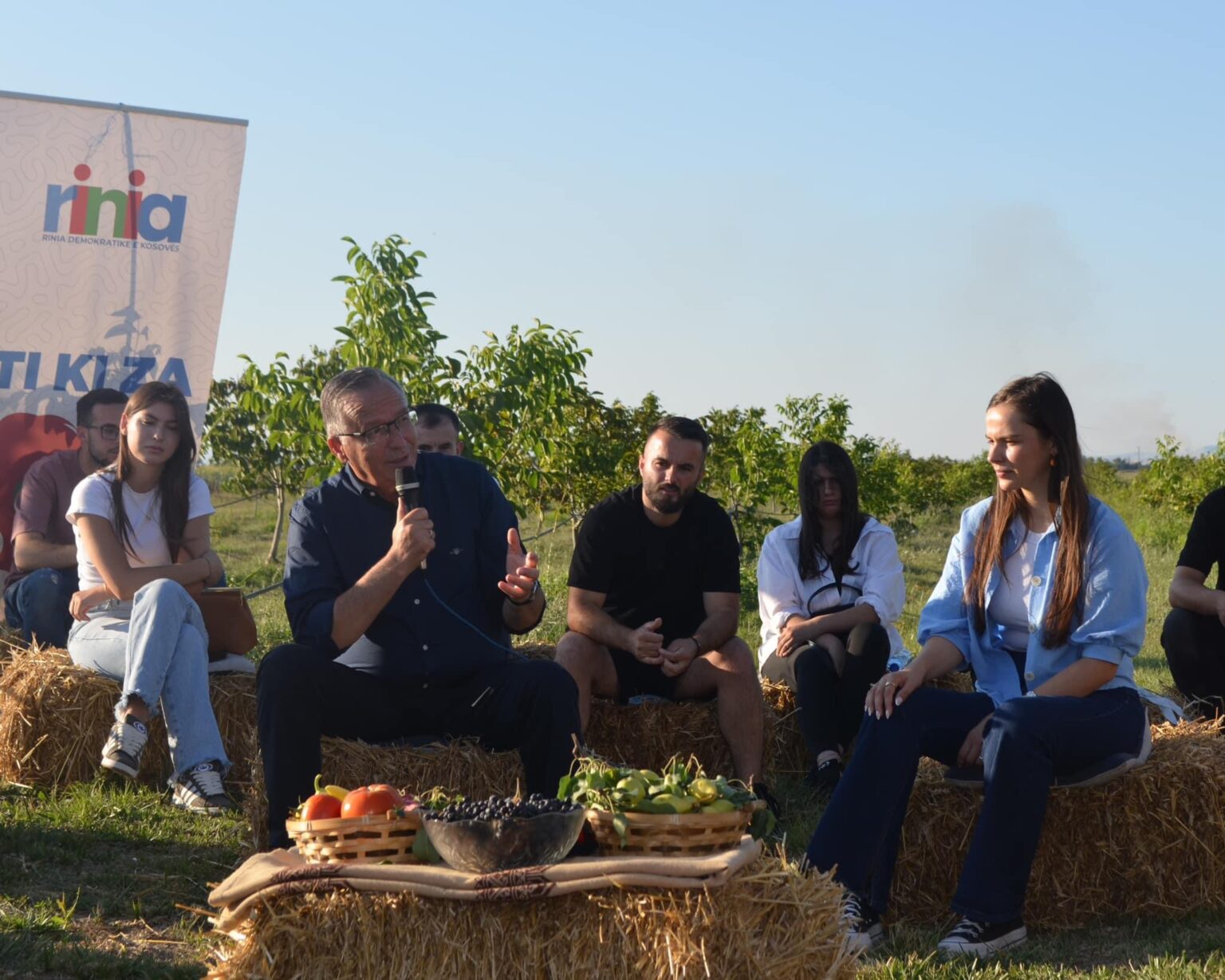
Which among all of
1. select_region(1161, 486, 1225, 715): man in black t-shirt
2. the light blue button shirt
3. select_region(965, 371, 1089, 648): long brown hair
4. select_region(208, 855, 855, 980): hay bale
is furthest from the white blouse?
select_region(208, 855, 855, 980): hay bale

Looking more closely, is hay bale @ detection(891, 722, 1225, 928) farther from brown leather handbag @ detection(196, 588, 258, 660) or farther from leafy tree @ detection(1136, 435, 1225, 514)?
leafy tree @ detection(1136, 435, 1225, 514)

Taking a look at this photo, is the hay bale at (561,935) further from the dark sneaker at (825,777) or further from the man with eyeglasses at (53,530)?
the man with eyeglasses at (53,530)

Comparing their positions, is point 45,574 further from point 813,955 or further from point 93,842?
point 813,955

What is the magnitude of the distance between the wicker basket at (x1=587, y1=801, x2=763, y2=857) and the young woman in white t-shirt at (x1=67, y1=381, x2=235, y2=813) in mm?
2716

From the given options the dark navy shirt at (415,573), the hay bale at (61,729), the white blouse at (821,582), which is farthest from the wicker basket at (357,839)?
the white blouse at (821,582)

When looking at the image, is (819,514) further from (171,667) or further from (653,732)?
(171,667)

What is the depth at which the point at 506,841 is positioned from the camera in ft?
9.68

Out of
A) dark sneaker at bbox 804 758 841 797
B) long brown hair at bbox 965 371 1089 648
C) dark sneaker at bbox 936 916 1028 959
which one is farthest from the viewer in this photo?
dark sneaker at bbox 804 758 841 797

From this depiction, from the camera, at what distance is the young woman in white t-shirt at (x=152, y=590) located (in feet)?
→ 17.7

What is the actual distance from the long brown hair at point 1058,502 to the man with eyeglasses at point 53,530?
3.92 m

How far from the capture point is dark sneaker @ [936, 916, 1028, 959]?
3.75m

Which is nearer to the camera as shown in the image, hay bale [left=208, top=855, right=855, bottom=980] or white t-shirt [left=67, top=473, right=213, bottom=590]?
hay bale [left=208, top=855, right=855, bottom=980]

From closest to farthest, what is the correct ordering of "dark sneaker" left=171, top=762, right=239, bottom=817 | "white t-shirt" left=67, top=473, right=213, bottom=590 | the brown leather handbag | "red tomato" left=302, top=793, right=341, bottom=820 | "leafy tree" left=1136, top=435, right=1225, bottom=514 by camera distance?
"red tomato" left=302, top=793, right=341, bottom=820
"dark sneaker" left=171, top=762, right=239, bottom=817
"white t-shirt" left=67, top=473, right=213, bottom=590
the brown leather handbag
"leafy tree" left=1136, top=435, right=1225, bottom=514

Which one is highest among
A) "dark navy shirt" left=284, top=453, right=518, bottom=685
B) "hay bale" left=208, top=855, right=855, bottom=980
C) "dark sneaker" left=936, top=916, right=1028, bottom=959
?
"dark navy shirt" left=284, top=453, right=518, bottom=685
